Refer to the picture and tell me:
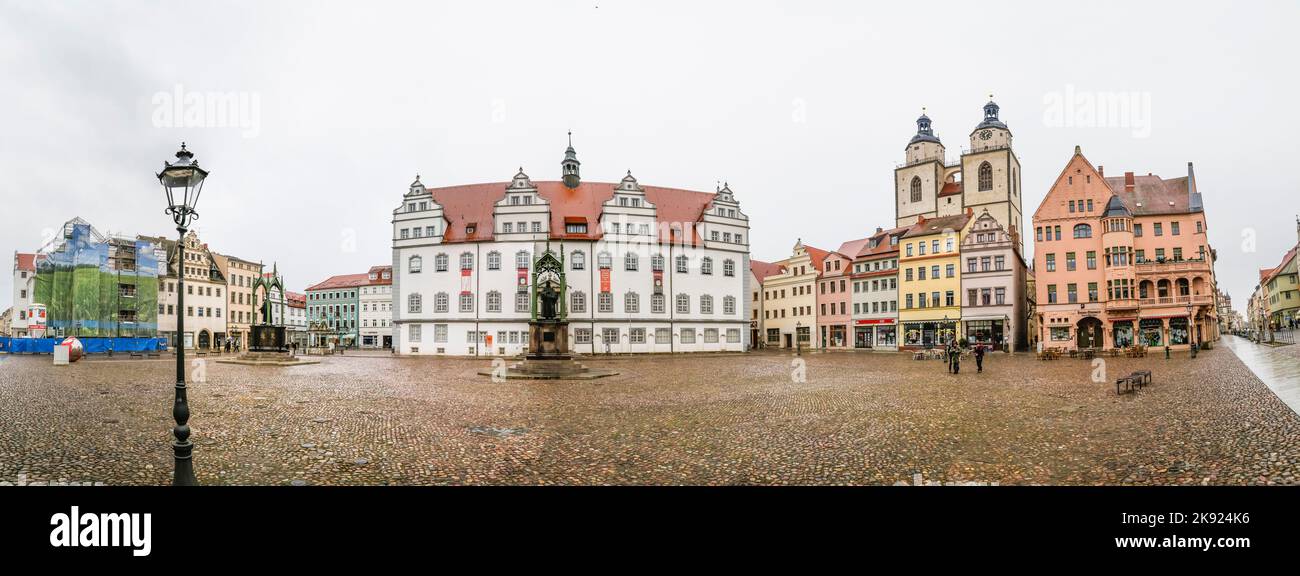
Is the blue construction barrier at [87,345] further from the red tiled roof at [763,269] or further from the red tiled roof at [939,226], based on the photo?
the red tiled roof at [939,226]

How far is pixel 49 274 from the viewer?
5019 cm

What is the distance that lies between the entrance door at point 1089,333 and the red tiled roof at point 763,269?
30282 mm

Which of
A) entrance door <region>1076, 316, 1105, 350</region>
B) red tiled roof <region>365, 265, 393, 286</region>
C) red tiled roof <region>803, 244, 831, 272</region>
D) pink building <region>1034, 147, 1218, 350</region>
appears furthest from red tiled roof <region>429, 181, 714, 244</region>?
red tiled roof <region>365, 265, 393, 286</region>

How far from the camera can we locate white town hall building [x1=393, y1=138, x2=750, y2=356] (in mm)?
50156

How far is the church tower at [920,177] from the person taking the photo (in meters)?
80.6

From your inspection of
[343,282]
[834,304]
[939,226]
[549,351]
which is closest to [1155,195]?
[939,226]

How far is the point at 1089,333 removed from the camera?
155 feet

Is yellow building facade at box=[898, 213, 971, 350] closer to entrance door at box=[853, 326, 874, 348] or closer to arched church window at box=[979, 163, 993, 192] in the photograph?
entrance door at box=[853, 326, 874, 348]

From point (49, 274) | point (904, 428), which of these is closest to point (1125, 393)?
point (904, 428)

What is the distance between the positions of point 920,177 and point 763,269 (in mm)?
25016

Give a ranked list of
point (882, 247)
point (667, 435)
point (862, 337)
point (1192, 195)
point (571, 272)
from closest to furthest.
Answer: point (667, 435) → point (1192, 195) → point (571, 272) → point (862, 337) → point (882, 247)

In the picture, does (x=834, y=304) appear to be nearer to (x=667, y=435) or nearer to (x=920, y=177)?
(x=920, y=177)

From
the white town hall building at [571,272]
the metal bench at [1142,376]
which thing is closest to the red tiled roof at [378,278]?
→ the white town hall building at [571,272]

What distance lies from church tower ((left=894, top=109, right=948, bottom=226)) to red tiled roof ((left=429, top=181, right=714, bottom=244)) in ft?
124
